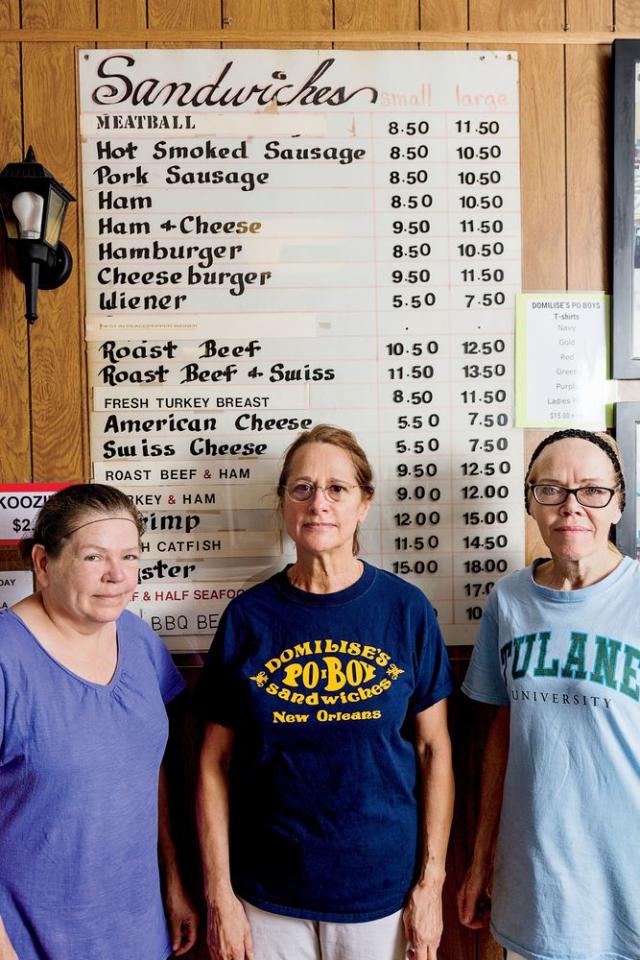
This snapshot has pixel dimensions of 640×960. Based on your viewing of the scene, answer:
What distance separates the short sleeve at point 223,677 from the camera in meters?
1.46

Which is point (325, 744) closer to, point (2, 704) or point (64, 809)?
Answer: point (64, 809)

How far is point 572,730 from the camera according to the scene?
1.35 m

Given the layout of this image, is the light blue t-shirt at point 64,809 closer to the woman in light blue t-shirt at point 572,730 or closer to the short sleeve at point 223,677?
the short sleeve at point 223,677

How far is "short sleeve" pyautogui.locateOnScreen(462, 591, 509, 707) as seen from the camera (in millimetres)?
1528

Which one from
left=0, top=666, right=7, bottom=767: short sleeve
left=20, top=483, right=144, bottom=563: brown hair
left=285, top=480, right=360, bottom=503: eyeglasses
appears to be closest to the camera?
left=0, top=666, right=7, bottom=767: short sleeve

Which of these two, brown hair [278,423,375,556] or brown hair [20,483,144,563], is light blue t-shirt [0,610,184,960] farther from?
brown hair [278,423,375,556]

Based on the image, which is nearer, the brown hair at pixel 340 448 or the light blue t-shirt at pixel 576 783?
the light blue t-shirt at pixel 576 783

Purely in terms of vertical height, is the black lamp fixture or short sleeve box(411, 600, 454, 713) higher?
the black lamp fixture

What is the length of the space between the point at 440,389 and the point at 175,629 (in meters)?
0.91

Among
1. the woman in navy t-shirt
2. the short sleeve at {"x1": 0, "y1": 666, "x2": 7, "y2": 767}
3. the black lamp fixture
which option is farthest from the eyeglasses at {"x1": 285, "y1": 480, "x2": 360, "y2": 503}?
the black lamp fixture

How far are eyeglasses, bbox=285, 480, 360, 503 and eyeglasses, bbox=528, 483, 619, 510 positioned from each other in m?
0.41

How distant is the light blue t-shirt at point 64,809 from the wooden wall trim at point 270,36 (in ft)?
4.68

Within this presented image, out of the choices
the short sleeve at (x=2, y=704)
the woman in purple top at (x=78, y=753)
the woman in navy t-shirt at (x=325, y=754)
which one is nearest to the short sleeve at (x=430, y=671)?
the woman in navy t-shirt at (x=325, y=754)

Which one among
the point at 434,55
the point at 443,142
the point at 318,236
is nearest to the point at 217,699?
the point at 318,236
